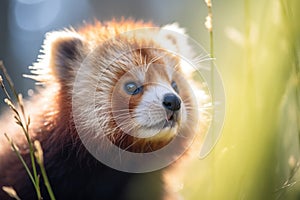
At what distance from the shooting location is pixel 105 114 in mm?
2525

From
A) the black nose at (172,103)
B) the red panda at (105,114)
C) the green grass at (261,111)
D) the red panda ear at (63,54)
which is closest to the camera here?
the green grass at (261,111)

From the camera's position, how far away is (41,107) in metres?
2.67

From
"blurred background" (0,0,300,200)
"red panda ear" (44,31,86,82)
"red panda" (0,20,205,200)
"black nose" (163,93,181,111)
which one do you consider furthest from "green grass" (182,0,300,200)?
"red panda ear" (44,31,86,82)

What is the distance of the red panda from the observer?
245cm

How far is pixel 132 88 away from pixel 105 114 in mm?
163

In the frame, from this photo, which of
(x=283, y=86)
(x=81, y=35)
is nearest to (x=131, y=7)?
(x=81, y=35)

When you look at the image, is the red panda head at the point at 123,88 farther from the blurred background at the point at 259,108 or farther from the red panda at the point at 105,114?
the blurred background at the point at 259,108

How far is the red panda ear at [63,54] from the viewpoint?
266 cm

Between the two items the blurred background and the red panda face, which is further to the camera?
the red panda face

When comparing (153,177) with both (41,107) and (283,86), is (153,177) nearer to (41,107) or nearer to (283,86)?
(41,107)

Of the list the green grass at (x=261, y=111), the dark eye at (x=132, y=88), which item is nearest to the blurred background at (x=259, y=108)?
the green grass at (x=261, y=111)

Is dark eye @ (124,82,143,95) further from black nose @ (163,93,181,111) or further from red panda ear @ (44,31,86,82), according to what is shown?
red panda ear @ (44,31,86,82)

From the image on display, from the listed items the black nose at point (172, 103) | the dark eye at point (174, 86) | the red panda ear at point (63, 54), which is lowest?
the black nose at point (172, 103)

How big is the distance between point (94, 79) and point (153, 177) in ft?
Result: 1.72
